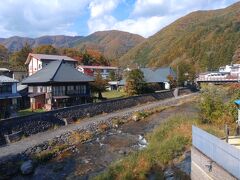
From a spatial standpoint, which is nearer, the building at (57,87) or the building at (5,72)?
the building at (57,87)

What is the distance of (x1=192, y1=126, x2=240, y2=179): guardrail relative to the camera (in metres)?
11.0

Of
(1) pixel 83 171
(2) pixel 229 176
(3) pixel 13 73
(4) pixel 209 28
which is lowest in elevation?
(1) pixel 83 171

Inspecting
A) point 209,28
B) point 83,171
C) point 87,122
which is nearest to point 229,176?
point 83,171

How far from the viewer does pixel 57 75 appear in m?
40.5

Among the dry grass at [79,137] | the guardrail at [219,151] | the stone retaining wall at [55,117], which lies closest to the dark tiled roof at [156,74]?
the stone retaining wall at [55,117]

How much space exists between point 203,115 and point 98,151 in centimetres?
979

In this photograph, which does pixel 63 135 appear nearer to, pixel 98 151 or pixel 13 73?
pixel 98 151

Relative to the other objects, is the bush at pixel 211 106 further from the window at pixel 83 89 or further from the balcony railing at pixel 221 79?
the balcony railing at pixel 221 79

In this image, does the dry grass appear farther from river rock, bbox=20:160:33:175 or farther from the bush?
the bush

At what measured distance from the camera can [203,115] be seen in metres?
27.1

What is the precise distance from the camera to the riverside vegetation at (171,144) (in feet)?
57.5

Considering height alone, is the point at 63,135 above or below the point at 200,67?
below

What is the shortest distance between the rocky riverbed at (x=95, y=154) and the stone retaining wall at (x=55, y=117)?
3.92 meters

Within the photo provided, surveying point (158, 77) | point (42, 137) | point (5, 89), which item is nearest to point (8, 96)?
point (5, 89)
